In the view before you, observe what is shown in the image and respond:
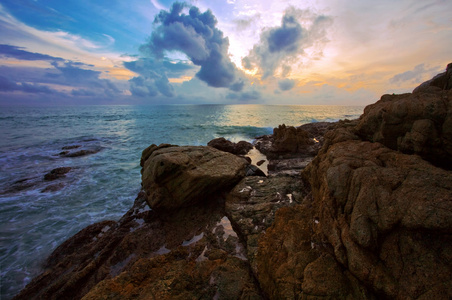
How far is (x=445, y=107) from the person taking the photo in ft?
13.4

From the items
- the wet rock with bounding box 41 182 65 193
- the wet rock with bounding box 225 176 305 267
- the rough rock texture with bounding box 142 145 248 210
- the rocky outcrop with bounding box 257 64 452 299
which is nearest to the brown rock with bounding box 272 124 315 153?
the wet rock with bounding box 225 176 305 267

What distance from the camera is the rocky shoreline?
291 cm

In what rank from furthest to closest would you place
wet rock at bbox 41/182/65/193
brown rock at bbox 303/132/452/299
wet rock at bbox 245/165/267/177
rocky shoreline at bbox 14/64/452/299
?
wet rock at bbox 41/182/65/193, wet rock at bbox 245/165/267/177, rocky shoreline at bbox 14/64/452/299, brown rock at bbox 303/132/452/299

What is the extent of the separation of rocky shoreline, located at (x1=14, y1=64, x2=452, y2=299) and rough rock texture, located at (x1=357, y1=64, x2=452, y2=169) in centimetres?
2

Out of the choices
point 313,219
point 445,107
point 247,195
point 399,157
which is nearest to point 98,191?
point 247,195

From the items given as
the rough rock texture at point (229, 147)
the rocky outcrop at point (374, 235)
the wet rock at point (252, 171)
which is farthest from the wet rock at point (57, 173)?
the rocky outcrop at point (374, 235)

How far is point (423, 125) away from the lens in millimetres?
4145

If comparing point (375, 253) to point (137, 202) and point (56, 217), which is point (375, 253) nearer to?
point (137, 202)

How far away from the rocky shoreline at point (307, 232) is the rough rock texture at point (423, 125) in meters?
0.02

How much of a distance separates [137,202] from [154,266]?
5.41 metres

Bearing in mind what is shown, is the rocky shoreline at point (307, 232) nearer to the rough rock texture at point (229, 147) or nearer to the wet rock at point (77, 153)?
the rough rock texture at point (229, 147)

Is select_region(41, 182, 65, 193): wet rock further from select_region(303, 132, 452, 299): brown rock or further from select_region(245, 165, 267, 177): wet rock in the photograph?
select_region(303, 132, 452, 299): brown rock

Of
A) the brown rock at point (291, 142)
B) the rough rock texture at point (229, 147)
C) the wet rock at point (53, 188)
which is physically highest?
the brown rock at point (291, 142)

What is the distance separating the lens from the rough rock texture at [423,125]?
4.04 m
